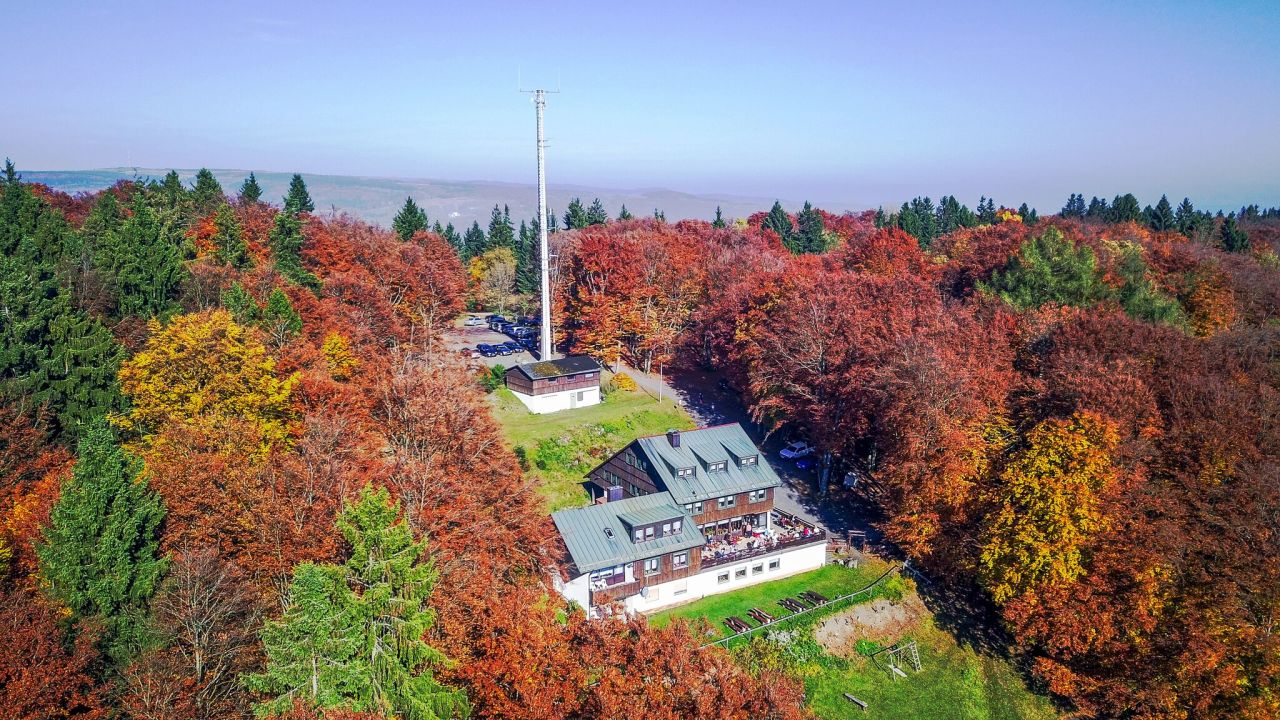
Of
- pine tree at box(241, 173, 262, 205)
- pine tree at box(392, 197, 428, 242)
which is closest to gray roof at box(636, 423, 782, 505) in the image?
pine tree at box(392, 197, 428, 242)

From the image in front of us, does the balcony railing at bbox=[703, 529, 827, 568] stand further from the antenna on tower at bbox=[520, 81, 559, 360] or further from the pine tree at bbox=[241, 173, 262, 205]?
the pine tree at bbox=[241, 173, 262, 205]

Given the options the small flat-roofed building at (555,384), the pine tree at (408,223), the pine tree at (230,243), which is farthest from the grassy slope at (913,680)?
the pine tree at (408,223)

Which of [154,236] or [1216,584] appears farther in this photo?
[154,236]

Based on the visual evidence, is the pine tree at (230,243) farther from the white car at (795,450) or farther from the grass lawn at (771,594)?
the white car at (795,450)

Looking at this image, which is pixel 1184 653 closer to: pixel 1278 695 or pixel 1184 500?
pixel 1278 695

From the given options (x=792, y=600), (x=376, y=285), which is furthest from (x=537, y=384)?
(x=792, y=600)
